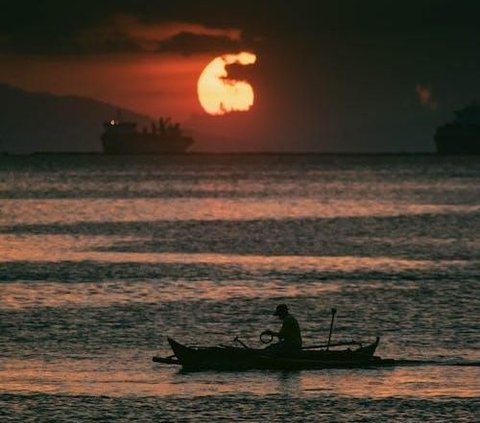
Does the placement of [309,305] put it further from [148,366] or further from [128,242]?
[128,242]

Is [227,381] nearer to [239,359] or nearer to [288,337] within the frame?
[239,359]

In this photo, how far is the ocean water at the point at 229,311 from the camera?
34469mm

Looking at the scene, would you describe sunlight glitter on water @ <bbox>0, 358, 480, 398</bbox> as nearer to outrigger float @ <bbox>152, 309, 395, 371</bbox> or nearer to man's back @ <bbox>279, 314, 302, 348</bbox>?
outrigger float @ <bbox>152, 309, 395, 371</bbox>

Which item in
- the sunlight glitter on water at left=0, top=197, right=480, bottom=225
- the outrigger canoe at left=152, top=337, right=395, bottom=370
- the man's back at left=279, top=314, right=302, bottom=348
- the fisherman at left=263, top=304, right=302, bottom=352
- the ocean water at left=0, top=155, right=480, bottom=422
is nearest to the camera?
the ocean water at left=0, top=155, right=480, bottom=422

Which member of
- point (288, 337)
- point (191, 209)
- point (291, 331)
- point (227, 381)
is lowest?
point (227, 381)

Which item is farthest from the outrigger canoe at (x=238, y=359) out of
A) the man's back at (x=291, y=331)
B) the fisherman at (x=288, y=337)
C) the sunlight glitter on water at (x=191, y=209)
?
the sunlight glitter on water at (x=191, y=209)

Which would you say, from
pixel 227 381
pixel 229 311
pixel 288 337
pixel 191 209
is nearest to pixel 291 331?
pixel 288 337

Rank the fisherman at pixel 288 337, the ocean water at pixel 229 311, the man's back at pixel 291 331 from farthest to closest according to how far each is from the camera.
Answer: the fisherman at pixel 288 337 < the man's back at pixel 291 331 < the ocean water at pixel 229 311

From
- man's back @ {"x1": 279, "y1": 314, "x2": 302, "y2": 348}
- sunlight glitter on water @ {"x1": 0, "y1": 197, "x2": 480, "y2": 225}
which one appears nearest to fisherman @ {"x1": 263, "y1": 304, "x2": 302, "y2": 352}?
man's back @ {"x1": 279, "y1": 314, "x2": 302, "y2": 348}

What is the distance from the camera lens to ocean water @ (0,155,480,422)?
34469 millimetres

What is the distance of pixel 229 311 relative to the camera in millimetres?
51156

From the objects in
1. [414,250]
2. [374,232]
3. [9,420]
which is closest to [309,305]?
[9,420]

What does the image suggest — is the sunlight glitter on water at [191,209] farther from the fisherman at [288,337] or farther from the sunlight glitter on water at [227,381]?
the fisherman at [288,337]

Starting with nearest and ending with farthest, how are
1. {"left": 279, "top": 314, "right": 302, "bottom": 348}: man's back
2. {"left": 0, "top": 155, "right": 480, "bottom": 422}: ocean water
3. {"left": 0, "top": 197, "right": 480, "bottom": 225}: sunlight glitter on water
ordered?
1. {"left": 0, "top": 155, "right": 480, "bottom": 422}: ocean water
2. {"left": 279, "top": 314, "right": 302, "bottom": 348}: man's back
3. {"left": 0, "top": 197, "right": 480, "bottom": 225}: sunlight glitter on water
